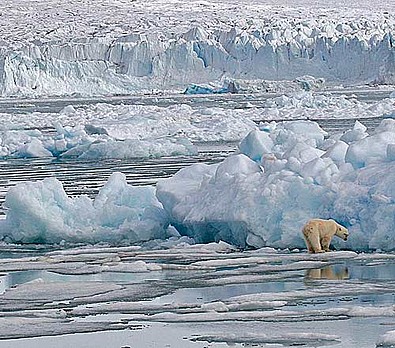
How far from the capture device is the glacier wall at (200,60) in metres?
41.4

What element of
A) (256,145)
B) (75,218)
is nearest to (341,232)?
(75,218)

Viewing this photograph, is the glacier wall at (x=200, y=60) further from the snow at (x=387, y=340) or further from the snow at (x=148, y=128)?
the snow at (x=387, y=340)

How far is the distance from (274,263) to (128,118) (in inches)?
597

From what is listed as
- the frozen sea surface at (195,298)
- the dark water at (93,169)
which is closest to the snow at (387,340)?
the frozen sea surface at (195,298)

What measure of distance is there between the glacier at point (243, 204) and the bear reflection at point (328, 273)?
679mm

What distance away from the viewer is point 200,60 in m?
44.1

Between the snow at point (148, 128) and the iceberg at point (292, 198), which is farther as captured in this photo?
the snow at point (148, 128)

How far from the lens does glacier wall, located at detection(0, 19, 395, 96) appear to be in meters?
41.4

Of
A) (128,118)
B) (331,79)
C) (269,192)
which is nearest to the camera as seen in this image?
(269,192)

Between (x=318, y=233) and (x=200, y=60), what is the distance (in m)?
38.1

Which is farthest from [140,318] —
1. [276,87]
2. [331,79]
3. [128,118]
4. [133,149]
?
[331,79]

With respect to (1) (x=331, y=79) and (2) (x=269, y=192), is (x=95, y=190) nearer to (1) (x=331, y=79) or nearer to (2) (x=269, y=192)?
(2) (x=269, y=192)

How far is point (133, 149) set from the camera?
51.4 feet

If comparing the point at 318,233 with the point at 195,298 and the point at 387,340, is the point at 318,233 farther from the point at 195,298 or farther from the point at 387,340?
the point at 387,340
